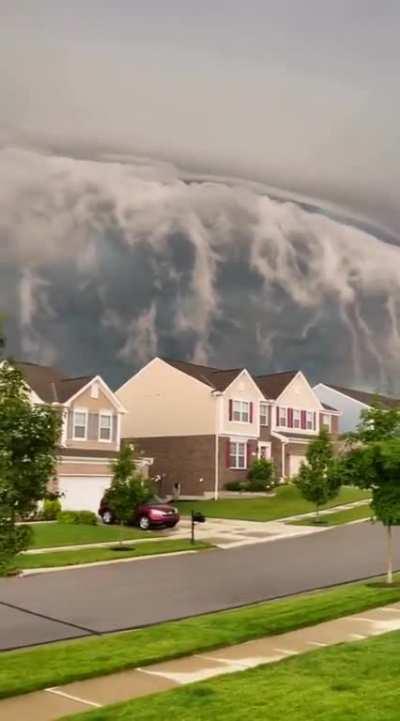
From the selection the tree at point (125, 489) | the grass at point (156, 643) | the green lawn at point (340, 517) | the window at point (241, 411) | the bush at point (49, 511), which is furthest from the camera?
the window at point (241, 411)

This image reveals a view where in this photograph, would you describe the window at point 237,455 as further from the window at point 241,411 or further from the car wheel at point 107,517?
the car wheel at point 107,517

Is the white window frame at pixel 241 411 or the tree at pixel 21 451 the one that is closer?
the tree at pixel 21 451

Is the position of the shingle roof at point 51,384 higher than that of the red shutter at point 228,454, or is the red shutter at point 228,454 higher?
the shingle roof at point 51,384

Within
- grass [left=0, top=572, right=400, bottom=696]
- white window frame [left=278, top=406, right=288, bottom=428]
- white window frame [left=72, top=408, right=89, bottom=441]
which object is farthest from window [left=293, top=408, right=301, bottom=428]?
grass [left=0, top=572, right=400, bottom=696]

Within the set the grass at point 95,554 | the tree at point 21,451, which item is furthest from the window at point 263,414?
the tree at point 21,451

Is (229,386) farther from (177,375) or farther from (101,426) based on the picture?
(101,426)

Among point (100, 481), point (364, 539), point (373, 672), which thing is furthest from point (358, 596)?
point (100, 481)

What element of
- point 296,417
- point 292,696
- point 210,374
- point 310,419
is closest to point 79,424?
point 210,374

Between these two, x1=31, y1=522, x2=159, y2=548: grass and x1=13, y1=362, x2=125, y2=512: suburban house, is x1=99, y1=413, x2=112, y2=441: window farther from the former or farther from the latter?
x1=31, y1=522, x2=159, y2=548: grass
